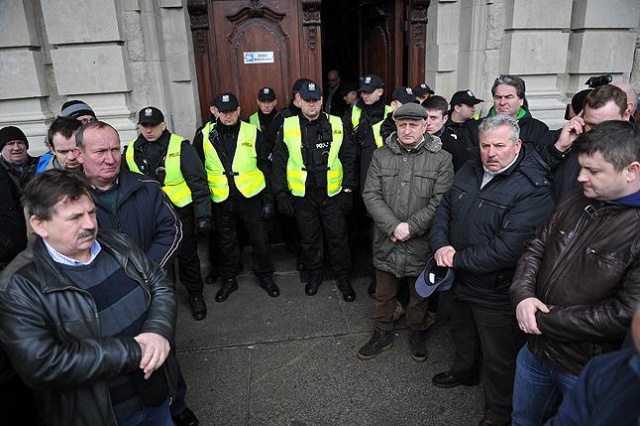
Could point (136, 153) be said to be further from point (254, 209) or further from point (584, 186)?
point (584, 186)

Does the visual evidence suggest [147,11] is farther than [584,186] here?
Yes

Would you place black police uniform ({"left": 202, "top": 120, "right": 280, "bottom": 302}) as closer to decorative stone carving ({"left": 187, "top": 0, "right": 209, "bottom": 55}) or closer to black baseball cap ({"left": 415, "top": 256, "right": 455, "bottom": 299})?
decorative stone carving ({"left": 187, "top": 0, "right": 209, "bottom": 55})

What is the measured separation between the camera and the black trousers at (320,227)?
4.42 meters

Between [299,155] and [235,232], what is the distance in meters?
1.06

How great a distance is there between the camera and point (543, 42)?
16.1ft

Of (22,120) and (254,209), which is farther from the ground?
(22,120)

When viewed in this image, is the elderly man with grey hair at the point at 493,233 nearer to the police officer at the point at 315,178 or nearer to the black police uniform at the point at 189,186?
Result: the police officer at the point at 315,178

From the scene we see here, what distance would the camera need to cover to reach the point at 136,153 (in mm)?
3801

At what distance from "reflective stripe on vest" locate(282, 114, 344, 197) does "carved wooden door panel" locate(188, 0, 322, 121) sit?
1331 mm

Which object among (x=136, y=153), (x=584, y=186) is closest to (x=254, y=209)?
(x=136, y=153)

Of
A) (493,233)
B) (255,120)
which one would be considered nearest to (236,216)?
(255,120)

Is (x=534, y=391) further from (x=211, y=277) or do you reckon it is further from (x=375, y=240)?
(x=211, y=277)

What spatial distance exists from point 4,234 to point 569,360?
3355mm

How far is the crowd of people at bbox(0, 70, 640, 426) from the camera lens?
1.72 meters
